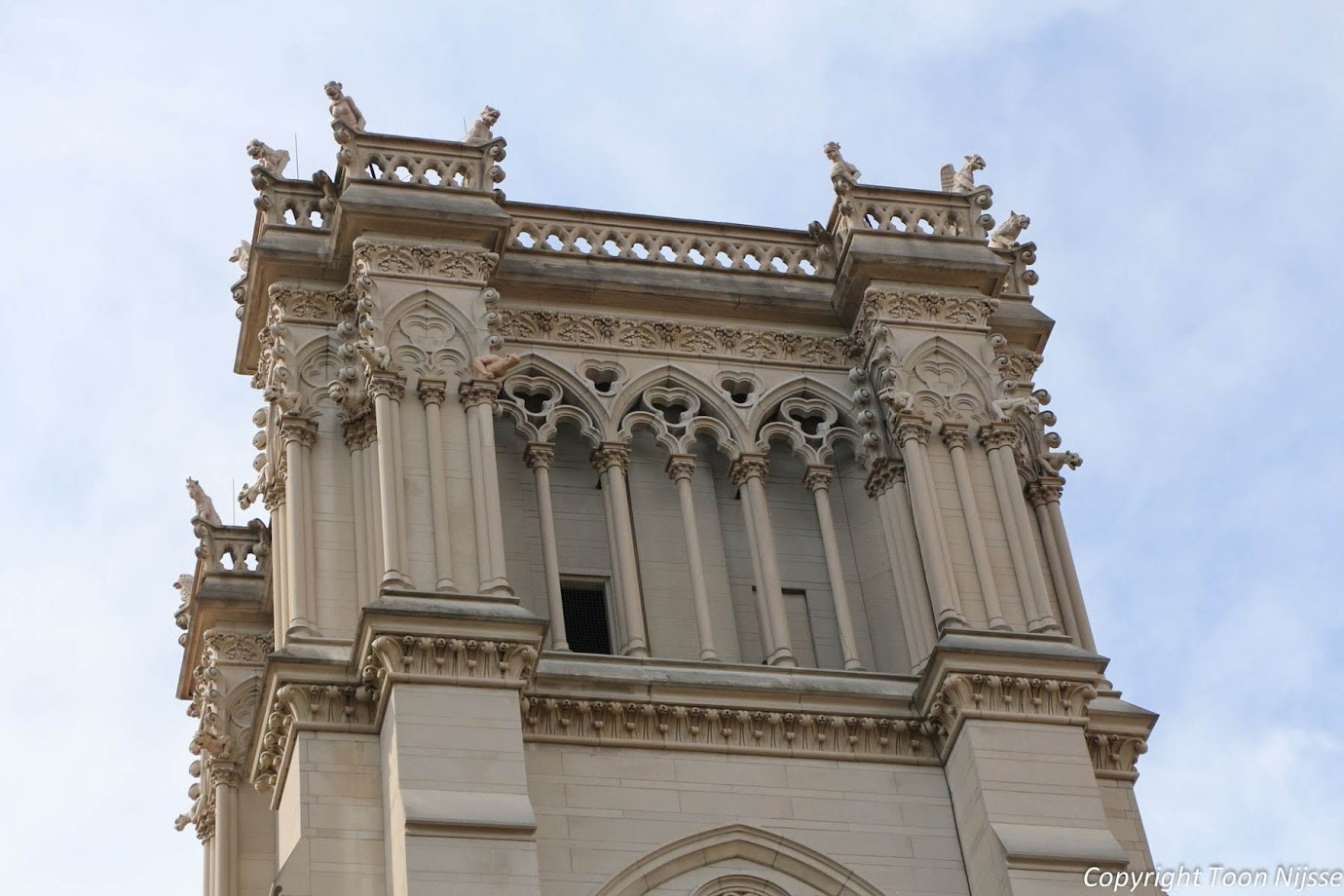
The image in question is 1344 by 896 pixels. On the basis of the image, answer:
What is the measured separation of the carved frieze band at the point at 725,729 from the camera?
82.5ft

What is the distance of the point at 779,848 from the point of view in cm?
2486

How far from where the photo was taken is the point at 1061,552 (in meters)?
29.0

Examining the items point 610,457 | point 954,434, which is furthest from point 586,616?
point 954,434

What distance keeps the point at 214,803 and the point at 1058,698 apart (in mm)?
9478

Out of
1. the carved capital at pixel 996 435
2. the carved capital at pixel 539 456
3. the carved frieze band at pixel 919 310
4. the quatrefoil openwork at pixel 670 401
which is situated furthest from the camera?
the carved frieze band at pixel 919 310

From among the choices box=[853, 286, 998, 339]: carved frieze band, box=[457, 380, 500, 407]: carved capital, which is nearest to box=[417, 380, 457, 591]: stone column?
box=[457, 380, 500, 407]: carved capital

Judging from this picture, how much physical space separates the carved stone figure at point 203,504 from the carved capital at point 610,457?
6.64 meters

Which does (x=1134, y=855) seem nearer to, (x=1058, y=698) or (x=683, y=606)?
(x=1058, y=698)

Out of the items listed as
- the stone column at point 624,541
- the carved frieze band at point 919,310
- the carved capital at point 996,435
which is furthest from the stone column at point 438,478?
the carved capital at point 996,435

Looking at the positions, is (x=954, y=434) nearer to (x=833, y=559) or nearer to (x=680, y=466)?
(x=833, y=559)

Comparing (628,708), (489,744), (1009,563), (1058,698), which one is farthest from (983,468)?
(489,744)

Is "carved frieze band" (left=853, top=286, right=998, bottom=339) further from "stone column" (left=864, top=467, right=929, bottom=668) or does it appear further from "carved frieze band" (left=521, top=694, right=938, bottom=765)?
"carved frieze band" (left=521, top=694, right=938, bottom=765)

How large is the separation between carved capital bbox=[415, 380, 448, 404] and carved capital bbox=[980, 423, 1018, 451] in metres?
5.53

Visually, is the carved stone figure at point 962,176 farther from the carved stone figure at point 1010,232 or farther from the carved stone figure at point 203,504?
the carved stone figure at point 203,504
